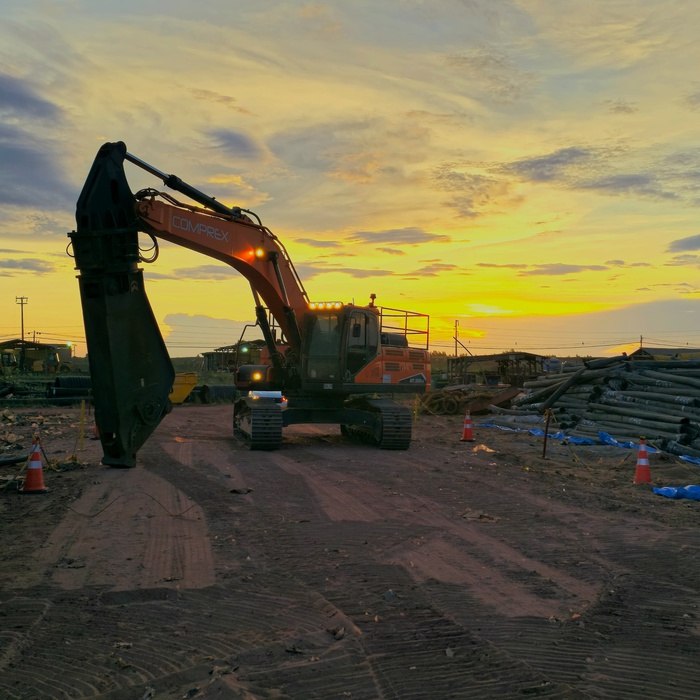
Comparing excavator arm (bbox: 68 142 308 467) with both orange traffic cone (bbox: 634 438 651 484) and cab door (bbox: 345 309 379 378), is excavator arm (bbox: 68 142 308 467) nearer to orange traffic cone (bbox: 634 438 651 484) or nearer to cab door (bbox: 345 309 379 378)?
cab door (bbox: 345 309 379 378)

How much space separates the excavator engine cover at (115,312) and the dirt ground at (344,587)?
0.98 m

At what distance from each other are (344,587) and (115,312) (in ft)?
20.8

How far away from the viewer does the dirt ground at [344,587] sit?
444cm

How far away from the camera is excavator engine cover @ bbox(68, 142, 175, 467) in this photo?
10.8 m

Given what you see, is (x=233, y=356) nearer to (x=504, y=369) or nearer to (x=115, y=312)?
(x=504, y=369)

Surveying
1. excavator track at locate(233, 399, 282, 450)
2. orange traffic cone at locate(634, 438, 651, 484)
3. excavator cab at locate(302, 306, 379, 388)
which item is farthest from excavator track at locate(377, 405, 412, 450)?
orange traffic cone at locate(634, 438, 651, 484)

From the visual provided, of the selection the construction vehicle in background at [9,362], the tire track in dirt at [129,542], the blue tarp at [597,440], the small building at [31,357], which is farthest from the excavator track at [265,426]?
the small building at [31,357]

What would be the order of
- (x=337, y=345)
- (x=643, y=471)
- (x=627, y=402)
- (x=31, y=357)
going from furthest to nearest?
(x=31, y=357) → (x=627, y=402) → (x=337, y=345) → (x=643, y=471)

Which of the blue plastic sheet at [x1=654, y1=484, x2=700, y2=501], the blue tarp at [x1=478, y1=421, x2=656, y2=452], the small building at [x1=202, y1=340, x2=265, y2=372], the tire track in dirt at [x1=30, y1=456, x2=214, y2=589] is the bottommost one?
the tire track in dirt at [x1=30, y1=456, x2=214, y2=589]

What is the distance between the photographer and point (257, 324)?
56.5ft

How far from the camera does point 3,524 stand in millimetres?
8680

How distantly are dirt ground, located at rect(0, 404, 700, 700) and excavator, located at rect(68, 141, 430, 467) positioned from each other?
1697 mm

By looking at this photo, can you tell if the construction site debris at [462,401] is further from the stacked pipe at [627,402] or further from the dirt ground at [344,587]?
the dirt ground at [344,587]

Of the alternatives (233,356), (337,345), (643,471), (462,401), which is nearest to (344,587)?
(643,471)
